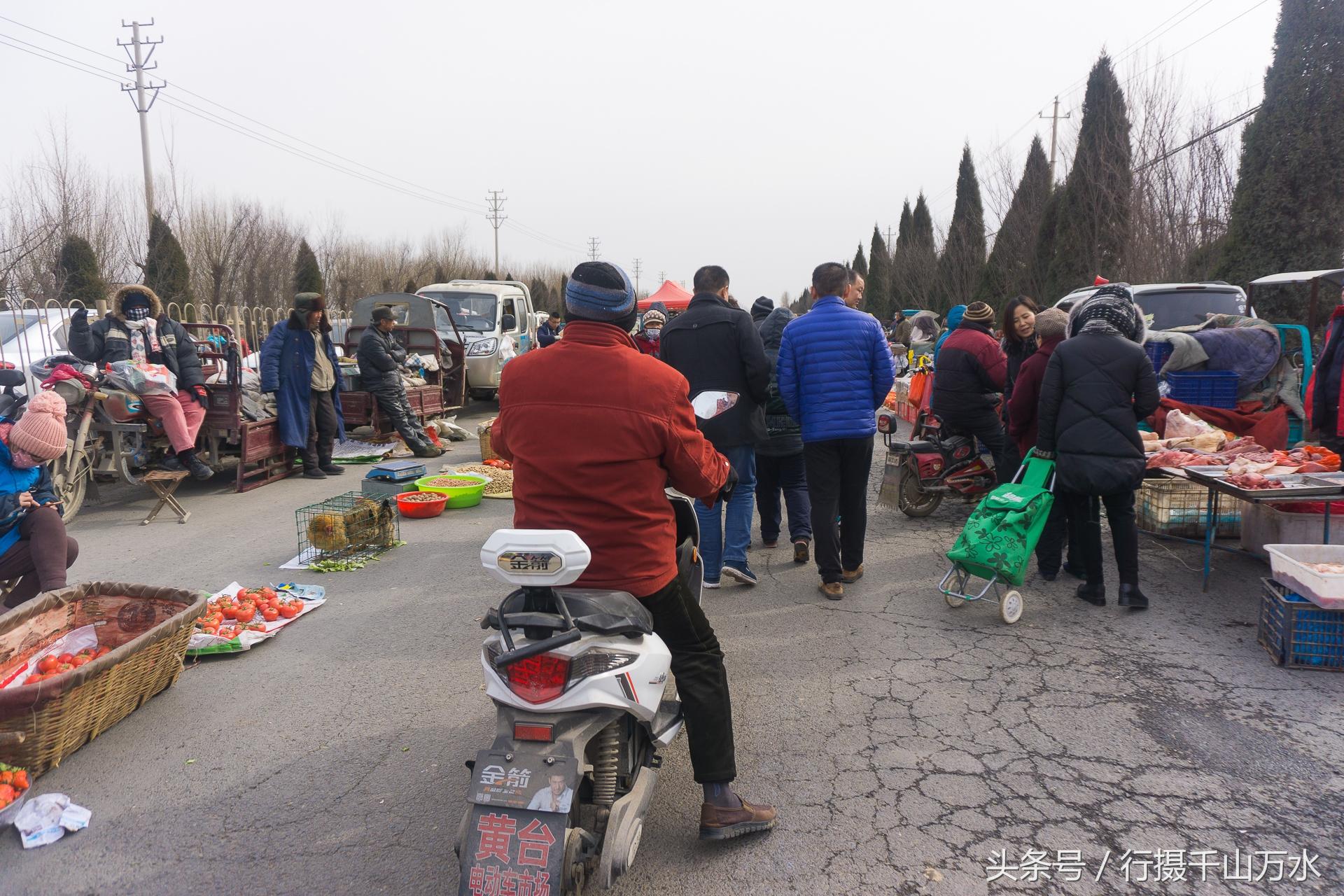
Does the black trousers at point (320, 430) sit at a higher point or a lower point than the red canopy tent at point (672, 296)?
lower

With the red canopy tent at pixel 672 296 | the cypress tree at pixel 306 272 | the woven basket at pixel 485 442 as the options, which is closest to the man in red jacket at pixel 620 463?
the woven basket at pixel 485 442

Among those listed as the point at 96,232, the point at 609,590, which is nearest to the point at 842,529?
the point at 609,590

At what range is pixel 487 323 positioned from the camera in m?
18.9

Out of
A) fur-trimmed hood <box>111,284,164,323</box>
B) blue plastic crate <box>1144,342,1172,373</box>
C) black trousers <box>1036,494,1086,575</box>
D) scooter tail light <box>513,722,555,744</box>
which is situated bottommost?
black trousers <box>1036,494,1086,575</box>

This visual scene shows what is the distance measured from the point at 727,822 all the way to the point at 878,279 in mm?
48946

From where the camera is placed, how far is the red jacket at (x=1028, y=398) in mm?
6289

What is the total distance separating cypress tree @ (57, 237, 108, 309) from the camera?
1764 centimetres

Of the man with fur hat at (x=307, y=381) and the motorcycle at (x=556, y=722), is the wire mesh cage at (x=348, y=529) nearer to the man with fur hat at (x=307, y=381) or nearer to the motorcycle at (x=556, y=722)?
the man with fur hat at (x=307, y=381)

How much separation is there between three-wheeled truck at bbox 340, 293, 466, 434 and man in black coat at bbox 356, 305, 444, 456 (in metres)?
0.72

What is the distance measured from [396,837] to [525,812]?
110 cm

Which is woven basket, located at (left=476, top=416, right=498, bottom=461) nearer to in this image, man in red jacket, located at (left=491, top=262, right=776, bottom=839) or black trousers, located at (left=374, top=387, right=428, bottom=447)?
black trousers, located at (left=374, top=387, right=428, bottom=447)

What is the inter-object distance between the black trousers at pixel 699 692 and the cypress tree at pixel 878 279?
43.8 metres

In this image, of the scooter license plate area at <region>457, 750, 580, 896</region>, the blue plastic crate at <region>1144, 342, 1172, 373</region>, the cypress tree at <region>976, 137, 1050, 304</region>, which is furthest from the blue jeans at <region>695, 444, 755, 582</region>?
the cypress tree at <region>976, 137, 1050, 304</region>

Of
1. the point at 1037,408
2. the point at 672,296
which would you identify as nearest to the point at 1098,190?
the point at 672,296
